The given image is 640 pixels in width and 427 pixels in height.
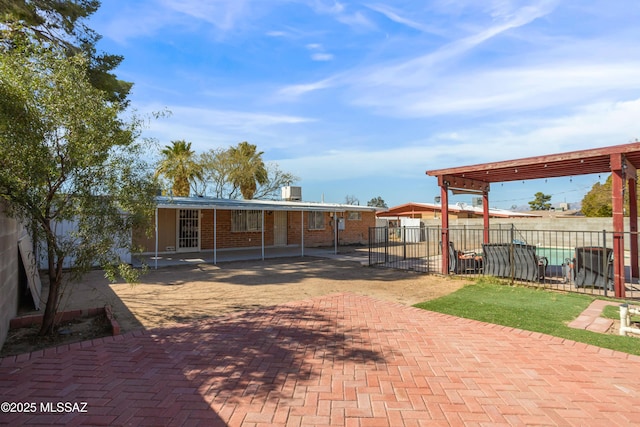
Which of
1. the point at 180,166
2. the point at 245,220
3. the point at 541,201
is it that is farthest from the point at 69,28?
the point at 541,201

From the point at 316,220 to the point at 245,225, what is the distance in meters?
4.43

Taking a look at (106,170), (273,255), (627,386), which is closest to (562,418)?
(627,386)

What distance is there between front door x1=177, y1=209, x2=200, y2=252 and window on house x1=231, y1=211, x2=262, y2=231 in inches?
66.4

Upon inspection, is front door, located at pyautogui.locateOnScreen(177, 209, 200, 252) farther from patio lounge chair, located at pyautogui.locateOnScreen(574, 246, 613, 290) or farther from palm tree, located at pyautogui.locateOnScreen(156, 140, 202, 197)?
patio lounge chair, located at pyautogui.locateOnScreen(574, 246, 613, 290)

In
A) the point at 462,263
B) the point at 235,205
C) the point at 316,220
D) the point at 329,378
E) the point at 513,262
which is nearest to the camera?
the point at 329,378

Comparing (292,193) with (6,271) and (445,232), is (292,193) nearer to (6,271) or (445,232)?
(445,232)

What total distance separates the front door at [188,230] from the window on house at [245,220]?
1.69m

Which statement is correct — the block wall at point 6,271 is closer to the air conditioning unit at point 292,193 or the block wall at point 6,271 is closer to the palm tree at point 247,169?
the air conditioning unit at point 292,193

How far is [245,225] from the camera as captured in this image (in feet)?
57.0

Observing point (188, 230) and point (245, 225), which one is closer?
point (188, 230)

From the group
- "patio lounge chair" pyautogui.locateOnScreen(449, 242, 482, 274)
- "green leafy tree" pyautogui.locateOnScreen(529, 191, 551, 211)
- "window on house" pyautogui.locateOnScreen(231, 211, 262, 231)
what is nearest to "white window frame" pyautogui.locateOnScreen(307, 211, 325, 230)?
"window on house" pyautogui.locateOnScreen(231, 211, 262, 231)

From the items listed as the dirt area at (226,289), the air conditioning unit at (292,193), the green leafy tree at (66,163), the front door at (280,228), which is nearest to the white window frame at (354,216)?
the air conditioning unit at (292,193)

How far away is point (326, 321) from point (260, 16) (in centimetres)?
744

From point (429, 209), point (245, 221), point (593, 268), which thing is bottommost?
point (593, 268)
